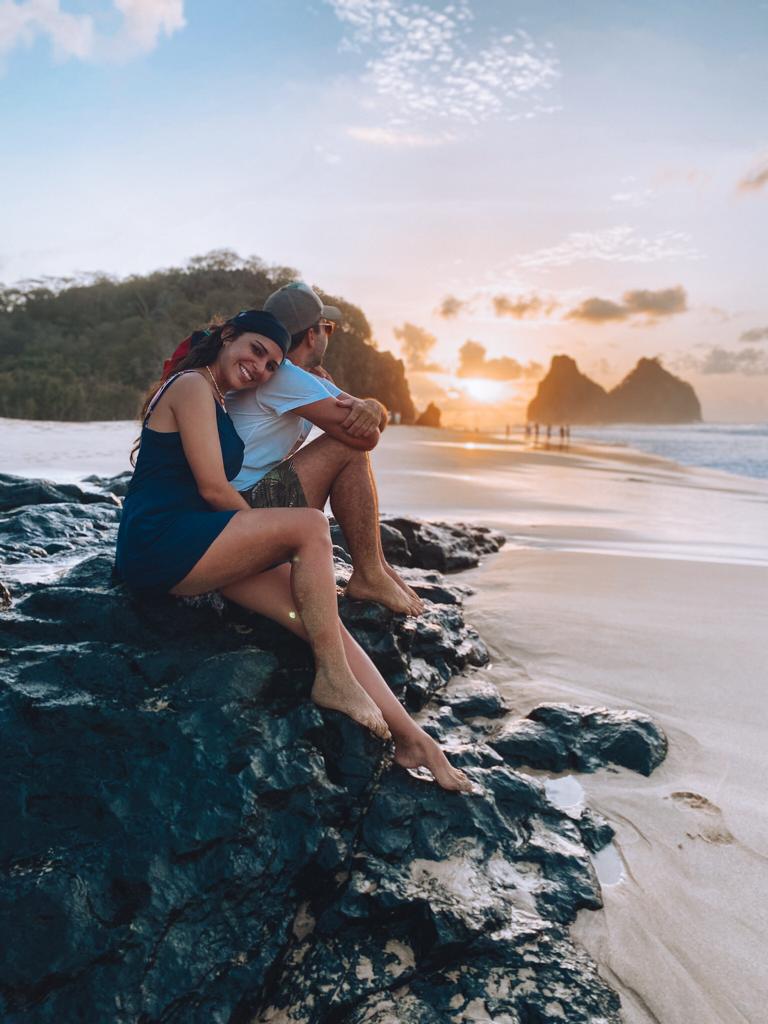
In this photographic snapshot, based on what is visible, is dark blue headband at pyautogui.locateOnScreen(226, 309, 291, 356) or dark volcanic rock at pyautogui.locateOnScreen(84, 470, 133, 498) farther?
dark volcanic rock at pyautogui.locateOnScreen(84, 470, 133, 498)

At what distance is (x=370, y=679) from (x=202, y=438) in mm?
1119

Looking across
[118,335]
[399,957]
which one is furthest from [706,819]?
[118,335]

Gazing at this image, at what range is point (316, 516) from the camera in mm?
2535

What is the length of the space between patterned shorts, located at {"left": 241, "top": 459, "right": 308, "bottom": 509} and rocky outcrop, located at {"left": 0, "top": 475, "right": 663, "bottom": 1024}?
2.17ft

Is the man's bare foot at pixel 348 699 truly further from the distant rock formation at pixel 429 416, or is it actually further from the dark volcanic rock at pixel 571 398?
the dark volcanic rock at pixel 571 398

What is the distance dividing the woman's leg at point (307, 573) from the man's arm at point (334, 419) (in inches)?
24.7

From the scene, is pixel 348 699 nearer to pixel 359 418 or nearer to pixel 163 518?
pixel 163 518

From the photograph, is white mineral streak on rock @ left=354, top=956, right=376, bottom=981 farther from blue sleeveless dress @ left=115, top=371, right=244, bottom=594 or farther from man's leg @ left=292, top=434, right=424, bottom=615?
man's leg @ left=292, top=434, right=424, bottom=615

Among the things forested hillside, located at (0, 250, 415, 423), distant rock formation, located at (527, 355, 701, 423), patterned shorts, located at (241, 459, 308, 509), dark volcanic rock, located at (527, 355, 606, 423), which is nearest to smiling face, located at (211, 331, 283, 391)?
patterned shorts, located at (241, 459, 308, 509)

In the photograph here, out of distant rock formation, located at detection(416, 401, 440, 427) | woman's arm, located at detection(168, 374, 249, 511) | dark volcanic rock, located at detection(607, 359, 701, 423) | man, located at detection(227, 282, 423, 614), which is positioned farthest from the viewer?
dark volcanic rock, located at detection(607, 359, 701, 423)

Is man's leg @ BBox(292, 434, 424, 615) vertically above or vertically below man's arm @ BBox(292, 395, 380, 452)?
below

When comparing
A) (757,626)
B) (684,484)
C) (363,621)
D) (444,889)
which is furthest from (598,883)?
(684,484)

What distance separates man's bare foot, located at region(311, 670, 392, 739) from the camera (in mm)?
2371

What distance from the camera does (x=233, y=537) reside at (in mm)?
2535
